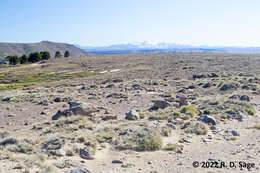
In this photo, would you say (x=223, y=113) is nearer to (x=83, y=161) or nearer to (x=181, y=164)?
(x=181, y=164)

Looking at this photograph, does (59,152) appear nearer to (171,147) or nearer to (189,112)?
(171,147)

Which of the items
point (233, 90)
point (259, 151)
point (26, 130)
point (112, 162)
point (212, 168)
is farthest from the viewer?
point (233, 90)

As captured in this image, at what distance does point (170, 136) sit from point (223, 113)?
20.2ft

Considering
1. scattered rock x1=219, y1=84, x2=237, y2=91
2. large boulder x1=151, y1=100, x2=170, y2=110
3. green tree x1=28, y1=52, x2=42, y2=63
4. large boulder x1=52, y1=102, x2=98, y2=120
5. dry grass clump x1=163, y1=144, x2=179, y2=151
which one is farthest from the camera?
green tree x1=28, y1=52, x2=42, y2=63

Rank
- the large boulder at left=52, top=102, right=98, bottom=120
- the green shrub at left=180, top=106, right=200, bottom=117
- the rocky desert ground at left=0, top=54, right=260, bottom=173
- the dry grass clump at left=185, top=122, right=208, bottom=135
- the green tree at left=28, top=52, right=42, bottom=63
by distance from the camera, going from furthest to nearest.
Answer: the green tree at left=28, top=52, right=42, bottom=63 → the green shrub at left=180, top=106, right=200, bottom=117 → the large boulder at left=52, top=102, right=98, bottom=120 → the dry grass clump at left=185, top=122, right=208, bottom=135 → the rocky desert ground at left=0, top=54, right=260, bottom=173

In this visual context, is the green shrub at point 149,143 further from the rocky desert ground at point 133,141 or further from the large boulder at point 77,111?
the large boulder at point 77,111

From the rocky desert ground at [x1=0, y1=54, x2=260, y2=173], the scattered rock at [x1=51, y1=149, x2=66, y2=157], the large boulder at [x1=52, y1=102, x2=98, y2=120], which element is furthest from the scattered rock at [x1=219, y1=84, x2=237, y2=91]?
the scattered rock at [x1=51, y1=149, x2=66, y2=157]

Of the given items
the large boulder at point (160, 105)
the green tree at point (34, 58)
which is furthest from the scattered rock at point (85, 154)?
the green tree at point (34, 58)

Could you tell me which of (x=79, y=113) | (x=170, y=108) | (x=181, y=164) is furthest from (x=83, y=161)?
(x=170, y=108)

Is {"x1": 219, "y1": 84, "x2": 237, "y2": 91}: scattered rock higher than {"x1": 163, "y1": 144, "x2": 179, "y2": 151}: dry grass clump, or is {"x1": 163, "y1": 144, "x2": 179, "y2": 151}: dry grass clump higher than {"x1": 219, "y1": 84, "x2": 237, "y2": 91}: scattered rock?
{"x1": 219, "y1": 84, "x2": 237, "y2": 91}: scattered rock

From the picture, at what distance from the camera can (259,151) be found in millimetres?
9867

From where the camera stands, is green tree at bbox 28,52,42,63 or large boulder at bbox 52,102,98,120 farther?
green tree at bbox 28,52,42,63

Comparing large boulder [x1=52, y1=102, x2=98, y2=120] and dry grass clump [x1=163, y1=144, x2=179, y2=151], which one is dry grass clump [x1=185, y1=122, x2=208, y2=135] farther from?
large boulder [x1=52, y1=102, x2=98, y2=120]

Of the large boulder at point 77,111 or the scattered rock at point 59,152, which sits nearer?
the scattered rock at point 59,152
